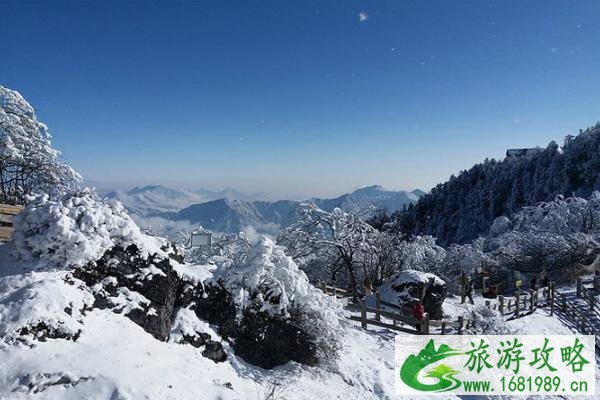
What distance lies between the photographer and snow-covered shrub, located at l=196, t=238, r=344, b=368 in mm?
9797

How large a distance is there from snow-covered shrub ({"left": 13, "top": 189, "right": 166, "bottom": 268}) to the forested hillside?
69959 millimetres

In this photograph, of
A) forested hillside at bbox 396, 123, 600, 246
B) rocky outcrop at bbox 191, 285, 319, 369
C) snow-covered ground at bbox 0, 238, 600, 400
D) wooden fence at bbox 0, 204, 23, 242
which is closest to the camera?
snow-covered ground at bbox 0, 238, 600, 400

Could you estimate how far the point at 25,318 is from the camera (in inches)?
243

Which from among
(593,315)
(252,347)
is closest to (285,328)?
(252,347)

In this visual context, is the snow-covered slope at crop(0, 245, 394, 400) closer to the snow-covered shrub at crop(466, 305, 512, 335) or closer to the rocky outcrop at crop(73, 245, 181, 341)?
the rocky outcrop at crop(73, 245, 181, 341)

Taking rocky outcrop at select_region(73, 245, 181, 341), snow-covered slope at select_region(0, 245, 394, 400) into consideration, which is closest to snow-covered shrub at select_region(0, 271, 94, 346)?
snow-covered slope at select_region(0, 245, 394, 400)

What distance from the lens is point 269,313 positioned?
1012 centimetres

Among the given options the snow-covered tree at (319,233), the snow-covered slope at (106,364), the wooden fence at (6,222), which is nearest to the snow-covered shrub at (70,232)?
the snow-covered slope at (106,364)

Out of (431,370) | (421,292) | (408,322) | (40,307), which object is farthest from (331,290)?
(40,307)

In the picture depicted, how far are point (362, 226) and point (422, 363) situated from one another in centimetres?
1658

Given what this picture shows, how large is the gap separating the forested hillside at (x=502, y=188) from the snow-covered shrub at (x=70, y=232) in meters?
70.0

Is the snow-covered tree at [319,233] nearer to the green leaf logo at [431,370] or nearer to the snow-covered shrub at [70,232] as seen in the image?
the green leaf logo at [431,370]

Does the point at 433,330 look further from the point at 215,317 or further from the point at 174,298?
the point at 174,298

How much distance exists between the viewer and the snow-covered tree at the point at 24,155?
1683cm
